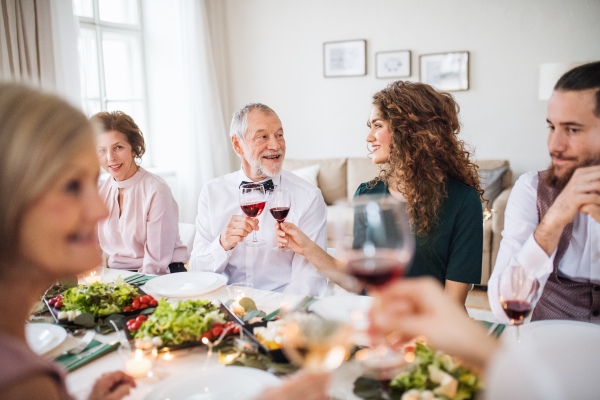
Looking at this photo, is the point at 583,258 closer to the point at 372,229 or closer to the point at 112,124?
the point at 372,229

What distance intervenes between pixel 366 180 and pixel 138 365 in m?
3.75

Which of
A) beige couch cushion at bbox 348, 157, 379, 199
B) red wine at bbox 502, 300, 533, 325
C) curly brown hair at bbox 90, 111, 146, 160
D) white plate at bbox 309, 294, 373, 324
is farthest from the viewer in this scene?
beige couch cushion at bbox 348, 157, 379, 199

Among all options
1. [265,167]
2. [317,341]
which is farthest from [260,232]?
[317,341]

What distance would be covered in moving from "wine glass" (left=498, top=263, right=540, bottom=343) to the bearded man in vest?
10.9 inches

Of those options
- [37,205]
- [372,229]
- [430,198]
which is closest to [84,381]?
[37,205]

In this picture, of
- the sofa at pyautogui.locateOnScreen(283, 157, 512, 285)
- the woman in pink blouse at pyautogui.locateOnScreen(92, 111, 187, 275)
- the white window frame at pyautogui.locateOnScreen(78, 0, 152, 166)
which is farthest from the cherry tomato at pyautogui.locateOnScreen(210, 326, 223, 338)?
the white window frame at pyautogui.locateOnScreen(78, 0, 152, 166)

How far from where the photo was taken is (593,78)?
1.42 meters

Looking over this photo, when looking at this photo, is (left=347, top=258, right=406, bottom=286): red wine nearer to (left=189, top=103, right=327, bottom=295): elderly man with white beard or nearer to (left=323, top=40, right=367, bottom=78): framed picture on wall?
(left=189, top=103, right=327, bottom=295): elderly man with white beard

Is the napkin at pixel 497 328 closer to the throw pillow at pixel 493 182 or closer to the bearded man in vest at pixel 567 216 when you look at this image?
the bearded man in vest at pixel 567 216

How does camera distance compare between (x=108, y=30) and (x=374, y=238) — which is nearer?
(x=374, y=238)

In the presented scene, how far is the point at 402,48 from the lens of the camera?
4.69 m

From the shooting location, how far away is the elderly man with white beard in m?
2.10

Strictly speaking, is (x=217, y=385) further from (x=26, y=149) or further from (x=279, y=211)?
(x=279, y=211)

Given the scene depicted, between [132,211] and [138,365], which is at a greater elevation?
[132,211]
